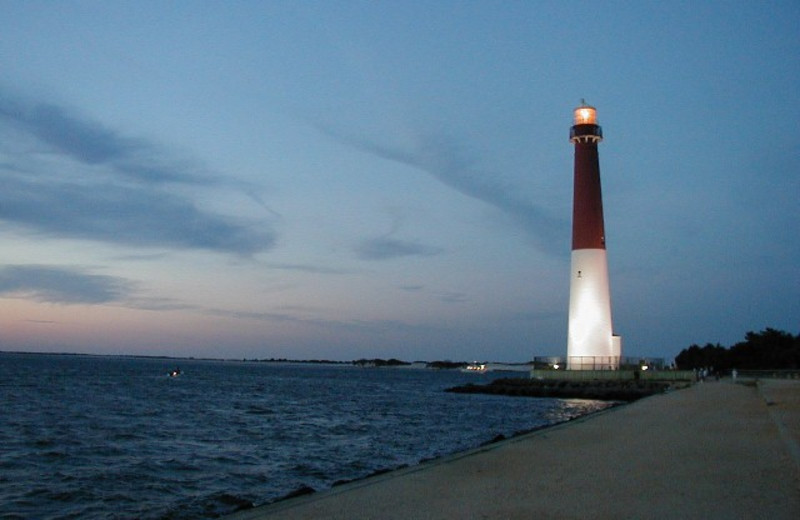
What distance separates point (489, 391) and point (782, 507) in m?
47.4

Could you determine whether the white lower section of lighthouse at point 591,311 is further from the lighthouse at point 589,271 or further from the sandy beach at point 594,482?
the sandy beach at point 594,482

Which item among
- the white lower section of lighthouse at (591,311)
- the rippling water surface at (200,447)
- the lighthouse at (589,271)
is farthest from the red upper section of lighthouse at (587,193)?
the rippling water surface at (200,447)

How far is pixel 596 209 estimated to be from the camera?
148ft

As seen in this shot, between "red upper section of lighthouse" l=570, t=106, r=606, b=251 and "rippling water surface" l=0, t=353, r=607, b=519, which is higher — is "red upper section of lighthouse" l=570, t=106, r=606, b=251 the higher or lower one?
the higher one

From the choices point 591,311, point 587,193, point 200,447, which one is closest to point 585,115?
point 587,193

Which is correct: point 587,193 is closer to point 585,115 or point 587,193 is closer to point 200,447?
point 585,115

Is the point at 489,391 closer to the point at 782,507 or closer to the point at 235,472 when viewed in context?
the point at 235,472

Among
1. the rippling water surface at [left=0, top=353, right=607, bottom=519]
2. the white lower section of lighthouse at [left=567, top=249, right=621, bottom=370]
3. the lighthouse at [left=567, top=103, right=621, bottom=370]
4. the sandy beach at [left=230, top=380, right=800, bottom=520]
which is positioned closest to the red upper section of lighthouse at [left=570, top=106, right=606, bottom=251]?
the lighthouse at [left=567, top=103, right=621, bottom=370]

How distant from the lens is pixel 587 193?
45.2 metres

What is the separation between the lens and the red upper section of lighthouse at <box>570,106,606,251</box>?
147ft

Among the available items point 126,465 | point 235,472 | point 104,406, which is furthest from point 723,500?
point 104,406

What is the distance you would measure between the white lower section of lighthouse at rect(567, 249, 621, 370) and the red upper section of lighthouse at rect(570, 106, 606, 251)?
2.39 ft

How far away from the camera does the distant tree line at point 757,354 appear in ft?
215

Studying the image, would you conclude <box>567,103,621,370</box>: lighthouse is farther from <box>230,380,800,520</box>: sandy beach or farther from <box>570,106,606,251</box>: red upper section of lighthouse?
<box>230,380,800,520</box>: sandy beach
